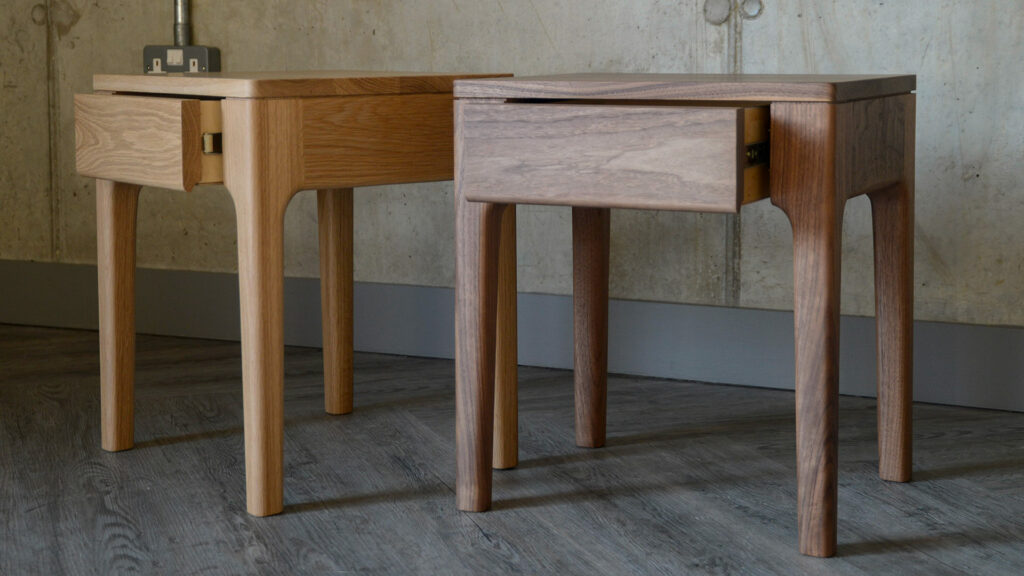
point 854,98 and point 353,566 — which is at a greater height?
point 854,98

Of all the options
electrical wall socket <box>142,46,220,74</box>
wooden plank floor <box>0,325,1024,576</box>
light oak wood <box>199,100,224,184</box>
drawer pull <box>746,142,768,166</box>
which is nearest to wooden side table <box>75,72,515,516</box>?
light oak wood <box>199,100,224,184</box>

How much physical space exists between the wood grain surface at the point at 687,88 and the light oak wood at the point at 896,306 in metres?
0.13

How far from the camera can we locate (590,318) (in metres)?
1.67

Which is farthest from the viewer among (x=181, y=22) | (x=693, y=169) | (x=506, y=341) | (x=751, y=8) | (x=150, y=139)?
(x=181, y=22)

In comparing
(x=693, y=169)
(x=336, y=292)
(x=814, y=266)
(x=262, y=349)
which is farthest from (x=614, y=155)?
(x=336, y=292)

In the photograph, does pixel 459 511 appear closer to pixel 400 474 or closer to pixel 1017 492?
pixel 400 474

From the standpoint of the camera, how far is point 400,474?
5.17 feet

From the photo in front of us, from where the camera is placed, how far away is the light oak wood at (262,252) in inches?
52.8

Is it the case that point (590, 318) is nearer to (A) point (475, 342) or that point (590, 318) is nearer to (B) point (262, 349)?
(A) point (475, 342)

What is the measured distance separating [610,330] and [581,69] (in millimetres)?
471

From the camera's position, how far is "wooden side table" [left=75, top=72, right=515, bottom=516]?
4.44 feet

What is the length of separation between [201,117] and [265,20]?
106cm

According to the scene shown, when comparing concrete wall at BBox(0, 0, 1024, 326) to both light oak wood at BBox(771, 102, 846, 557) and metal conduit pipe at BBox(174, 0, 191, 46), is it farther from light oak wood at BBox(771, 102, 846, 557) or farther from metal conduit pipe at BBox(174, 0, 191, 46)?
light oak wood at BBox(771, 102, 846, 557)

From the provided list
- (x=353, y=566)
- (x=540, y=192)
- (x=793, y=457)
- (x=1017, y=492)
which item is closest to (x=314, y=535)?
(x=353, y=566)
